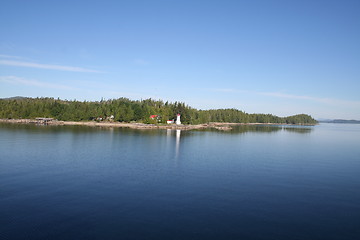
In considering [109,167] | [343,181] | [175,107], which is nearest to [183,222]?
[109,167]

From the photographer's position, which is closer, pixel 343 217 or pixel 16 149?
pixel 343 217

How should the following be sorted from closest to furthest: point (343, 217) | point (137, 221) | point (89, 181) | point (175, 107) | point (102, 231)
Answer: point (102, 231)
point (137, 221)
point (343, 217)
point (89, 181)
point (175, 107)

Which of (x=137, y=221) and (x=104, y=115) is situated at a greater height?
(x=104, y=115)

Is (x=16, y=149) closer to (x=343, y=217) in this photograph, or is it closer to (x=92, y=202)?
(x=92, y=202)

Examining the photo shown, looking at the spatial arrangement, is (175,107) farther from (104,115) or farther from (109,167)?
(109,167)

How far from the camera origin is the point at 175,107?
172500mm

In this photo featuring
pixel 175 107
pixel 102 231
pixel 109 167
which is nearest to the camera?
pixel 102 231

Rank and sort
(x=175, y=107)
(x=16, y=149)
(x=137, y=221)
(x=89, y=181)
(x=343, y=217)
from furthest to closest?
(x=175, y=107) → (x=16, y=149) → (x=89, y=181) → (x=343, y=217) → (x=137, y=221)

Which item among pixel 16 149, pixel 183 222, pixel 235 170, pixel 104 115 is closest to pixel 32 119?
pixel 104 115

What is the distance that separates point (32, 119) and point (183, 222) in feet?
603

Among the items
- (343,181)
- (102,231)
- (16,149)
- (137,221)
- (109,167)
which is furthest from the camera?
(16,149)

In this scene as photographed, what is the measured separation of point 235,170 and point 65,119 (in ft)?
528

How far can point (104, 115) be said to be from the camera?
176375 millimetres

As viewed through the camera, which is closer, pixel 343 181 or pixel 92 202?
pixel 92 202
